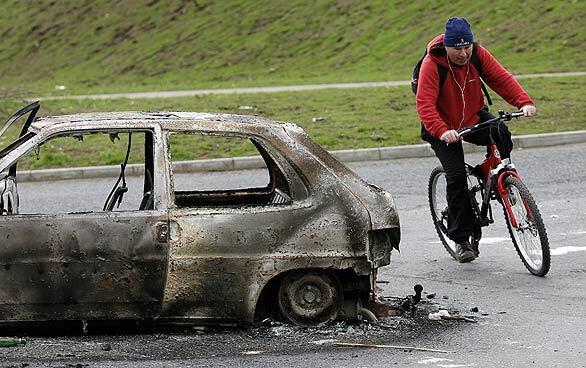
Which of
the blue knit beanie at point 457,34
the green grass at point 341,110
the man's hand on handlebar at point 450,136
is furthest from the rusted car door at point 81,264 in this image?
the green grass at point 341,110

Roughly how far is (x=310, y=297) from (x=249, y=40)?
27.1 m

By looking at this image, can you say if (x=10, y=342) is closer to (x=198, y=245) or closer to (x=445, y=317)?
(x=198, y=245)

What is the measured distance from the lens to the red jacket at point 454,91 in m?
9.38

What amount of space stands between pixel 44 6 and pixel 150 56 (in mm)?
8174

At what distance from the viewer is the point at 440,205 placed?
10.6m

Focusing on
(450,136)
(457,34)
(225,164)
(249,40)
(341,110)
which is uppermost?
(249,40)

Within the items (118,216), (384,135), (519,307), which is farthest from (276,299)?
(384,135)

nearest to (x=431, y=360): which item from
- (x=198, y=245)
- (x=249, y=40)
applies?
(x=198, y=245)

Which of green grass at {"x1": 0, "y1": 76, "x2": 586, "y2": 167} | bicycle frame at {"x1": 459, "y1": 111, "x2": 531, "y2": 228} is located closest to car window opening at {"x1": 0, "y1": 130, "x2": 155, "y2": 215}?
green grass at {"x1": 0, "y1": 76, "x2": 586, "y2": 167}

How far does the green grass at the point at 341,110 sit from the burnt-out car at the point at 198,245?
9.25 m

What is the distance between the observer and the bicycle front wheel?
9086 mm

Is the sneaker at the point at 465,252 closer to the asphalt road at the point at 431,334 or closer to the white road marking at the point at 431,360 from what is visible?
the asphalt road at the point at 431,334

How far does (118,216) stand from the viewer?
7477mm

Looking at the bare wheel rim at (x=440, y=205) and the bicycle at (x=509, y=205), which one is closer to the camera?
the bicycle at (x=509, y=205)
